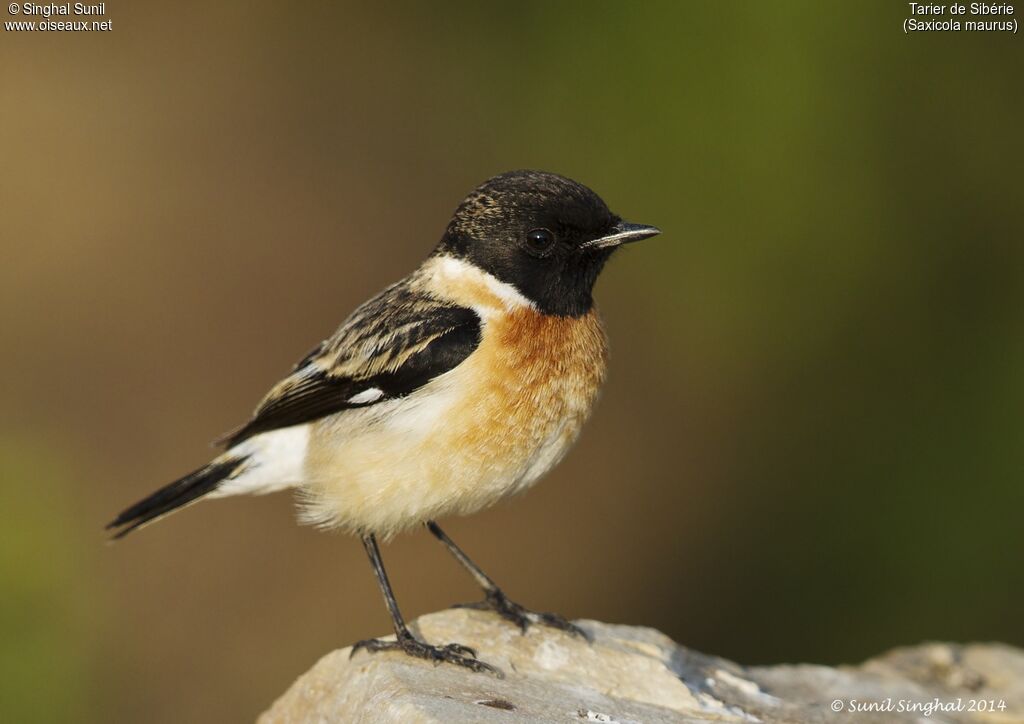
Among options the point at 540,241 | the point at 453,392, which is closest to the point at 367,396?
the point at 453,392

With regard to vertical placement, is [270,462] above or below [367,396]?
below

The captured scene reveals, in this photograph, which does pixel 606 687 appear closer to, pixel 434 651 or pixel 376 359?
pixel 434 651

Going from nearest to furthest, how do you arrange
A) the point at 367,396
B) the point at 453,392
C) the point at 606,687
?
the point at 606,687 < the point at 453,392 < the point at 367,396

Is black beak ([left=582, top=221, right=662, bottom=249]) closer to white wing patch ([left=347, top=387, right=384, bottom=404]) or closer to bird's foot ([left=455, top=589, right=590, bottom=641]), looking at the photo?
white wing patch ([left=347, top=387, right=384, bottom=404])

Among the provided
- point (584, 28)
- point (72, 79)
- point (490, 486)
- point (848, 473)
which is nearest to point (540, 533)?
point (848, 473)

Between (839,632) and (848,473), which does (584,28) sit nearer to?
(848,473)

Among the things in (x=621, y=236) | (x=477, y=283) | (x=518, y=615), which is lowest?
(x=518, y=615)

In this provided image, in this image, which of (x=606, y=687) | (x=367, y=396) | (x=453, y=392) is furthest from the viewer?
(x=367, y=396)

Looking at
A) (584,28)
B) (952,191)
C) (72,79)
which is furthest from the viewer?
(72,79)
